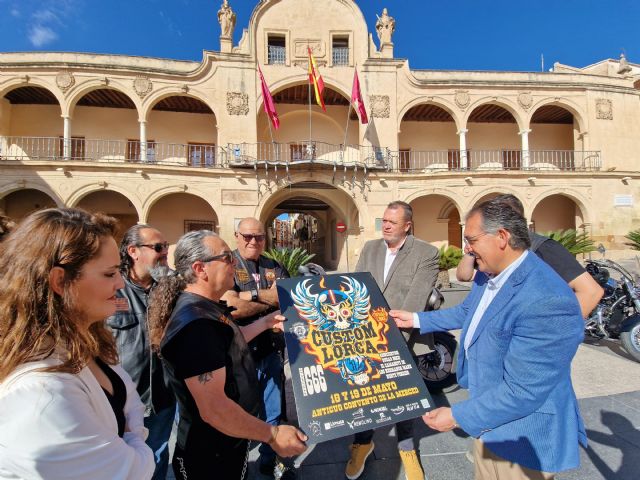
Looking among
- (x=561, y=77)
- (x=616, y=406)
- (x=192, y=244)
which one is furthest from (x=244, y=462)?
(x=561, y=77)

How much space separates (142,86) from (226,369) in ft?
54.5

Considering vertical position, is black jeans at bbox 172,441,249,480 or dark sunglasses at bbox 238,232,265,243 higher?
dark sunglasses at bbox 238,232,265,243

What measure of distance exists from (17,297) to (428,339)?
2833mm

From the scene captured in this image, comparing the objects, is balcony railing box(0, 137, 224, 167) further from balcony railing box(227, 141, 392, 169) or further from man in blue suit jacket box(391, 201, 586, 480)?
man in blue suit jacket box(391, 201, 586, 480)

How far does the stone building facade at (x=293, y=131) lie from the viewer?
1420 cm

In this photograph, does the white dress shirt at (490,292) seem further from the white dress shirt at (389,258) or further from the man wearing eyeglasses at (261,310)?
the man wearing eyeglasses at (261,310)

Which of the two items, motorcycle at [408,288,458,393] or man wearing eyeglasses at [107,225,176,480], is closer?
man wearing eyeglasses at [107,225,176,480]

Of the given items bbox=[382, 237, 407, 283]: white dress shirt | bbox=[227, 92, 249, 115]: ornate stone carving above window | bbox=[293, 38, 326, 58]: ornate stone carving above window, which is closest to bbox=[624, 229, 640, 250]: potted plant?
bbox=[293, 38, 326, 58]: ornate stone carving above window

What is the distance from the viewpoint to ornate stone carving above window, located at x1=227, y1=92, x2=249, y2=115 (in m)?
14.9

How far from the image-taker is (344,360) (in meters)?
1.80

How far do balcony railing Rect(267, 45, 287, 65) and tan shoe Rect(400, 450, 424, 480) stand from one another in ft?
55.5

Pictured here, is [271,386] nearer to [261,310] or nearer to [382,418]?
[261,310]

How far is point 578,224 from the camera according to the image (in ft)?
54.0

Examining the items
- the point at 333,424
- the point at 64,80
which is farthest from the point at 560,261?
the point at 64,80
